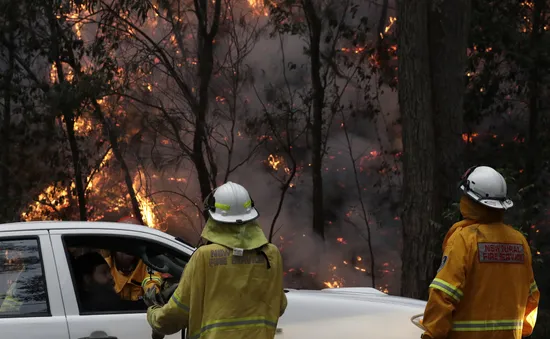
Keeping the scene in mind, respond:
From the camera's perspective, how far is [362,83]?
17250 millimetres

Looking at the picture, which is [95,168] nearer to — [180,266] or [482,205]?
[180,266]

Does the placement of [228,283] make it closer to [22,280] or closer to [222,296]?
[222,296]

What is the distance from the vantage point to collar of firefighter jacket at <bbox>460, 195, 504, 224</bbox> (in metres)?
3.71

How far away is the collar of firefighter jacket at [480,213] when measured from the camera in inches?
146

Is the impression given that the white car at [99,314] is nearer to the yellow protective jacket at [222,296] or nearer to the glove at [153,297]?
the glove at [153,297]

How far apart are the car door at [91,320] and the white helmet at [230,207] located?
911 mm

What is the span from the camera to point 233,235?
359cm

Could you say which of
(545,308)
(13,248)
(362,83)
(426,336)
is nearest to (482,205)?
(426,336)

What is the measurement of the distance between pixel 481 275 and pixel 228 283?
1145 millimetres

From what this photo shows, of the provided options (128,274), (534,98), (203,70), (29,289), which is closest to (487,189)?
(128,274)

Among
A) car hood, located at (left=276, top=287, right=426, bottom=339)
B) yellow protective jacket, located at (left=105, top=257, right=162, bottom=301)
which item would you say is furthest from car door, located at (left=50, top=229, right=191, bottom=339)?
car hood, located at (left=276, top=287, right=426, bottom=339)

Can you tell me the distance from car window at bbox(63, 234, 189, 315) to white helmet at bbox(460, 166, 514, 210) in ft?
5.31

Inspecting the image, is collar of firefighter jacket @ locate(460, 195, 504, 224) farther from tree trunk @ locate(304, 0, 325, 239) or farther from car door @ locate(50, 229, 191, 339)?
tree trunk @ locate(304, 0, 325, 239)

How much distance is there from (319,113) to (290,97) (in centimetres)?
85
